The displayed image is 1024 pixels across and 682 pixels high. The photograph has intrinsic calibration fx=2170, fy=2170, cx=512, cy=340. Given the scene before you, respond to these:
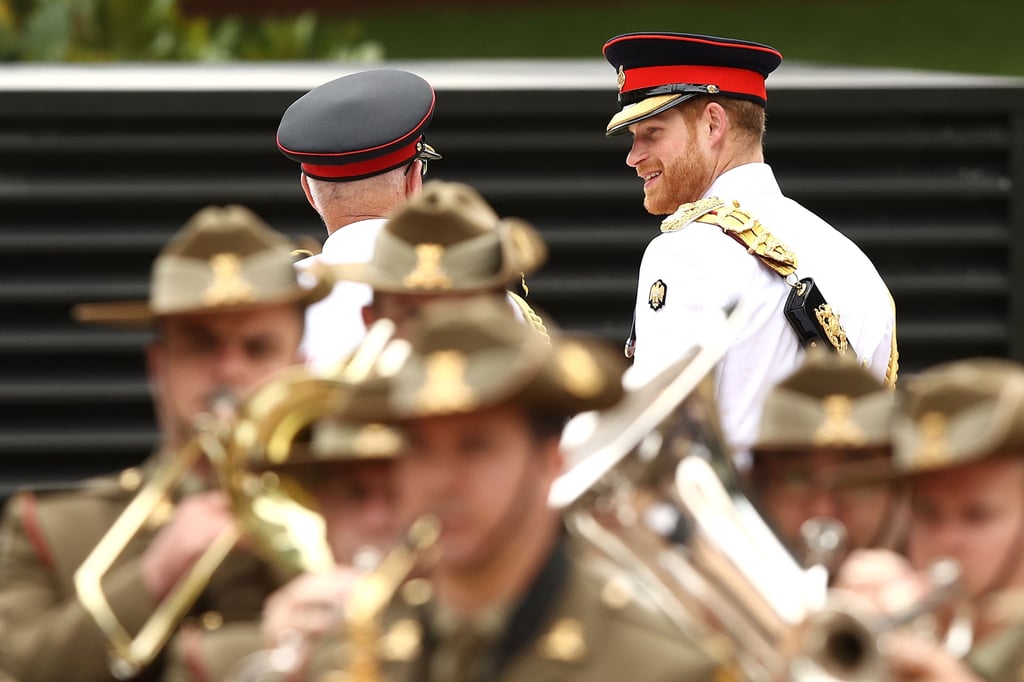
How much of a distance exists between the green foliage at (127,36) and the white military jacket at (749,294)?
937 cm

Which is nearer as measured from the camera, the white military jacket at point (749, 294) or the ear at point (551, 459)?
the ear at point (551, 459)

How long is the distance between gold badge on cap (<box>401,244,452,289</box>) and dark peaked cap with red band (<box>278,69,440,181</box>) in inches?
55.0

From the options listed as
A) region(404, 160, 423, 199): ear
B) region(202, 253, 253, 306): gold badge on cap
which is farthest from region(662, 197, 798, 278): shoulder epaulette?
region(202, 253, 253, 306): gold badge on cap

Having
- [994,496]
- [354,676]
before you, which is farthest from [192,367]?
[994,496]

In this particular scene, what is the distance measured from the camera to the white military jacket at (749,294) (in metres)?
5.13

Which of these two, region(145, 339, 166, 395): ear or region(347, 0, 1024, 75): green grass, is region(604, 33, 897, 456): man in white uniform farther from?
region(347, 0, 1024, 75): green grass

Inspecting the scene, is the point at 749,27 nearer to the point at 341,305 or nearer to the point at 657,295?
the point at 657,295

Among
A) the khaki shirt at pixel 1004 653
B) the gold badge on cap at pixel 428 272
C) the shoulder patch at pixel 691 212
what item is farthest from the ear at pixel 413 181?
the khaki shirt at pixel 1004 653

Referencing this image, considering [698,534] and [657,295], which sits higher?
[698,534]

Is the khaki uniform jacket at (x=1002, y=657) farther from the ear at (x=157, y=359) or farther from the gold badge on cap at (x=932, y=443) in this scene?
the ear at (x=157, y=359)

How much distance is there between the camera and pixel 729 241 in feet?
17.1

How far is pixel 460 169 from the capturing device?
9695 mm

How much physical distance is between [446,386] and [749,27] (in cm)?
1962

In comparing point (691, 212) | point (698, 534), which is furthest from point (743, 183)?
point (698, 534)
